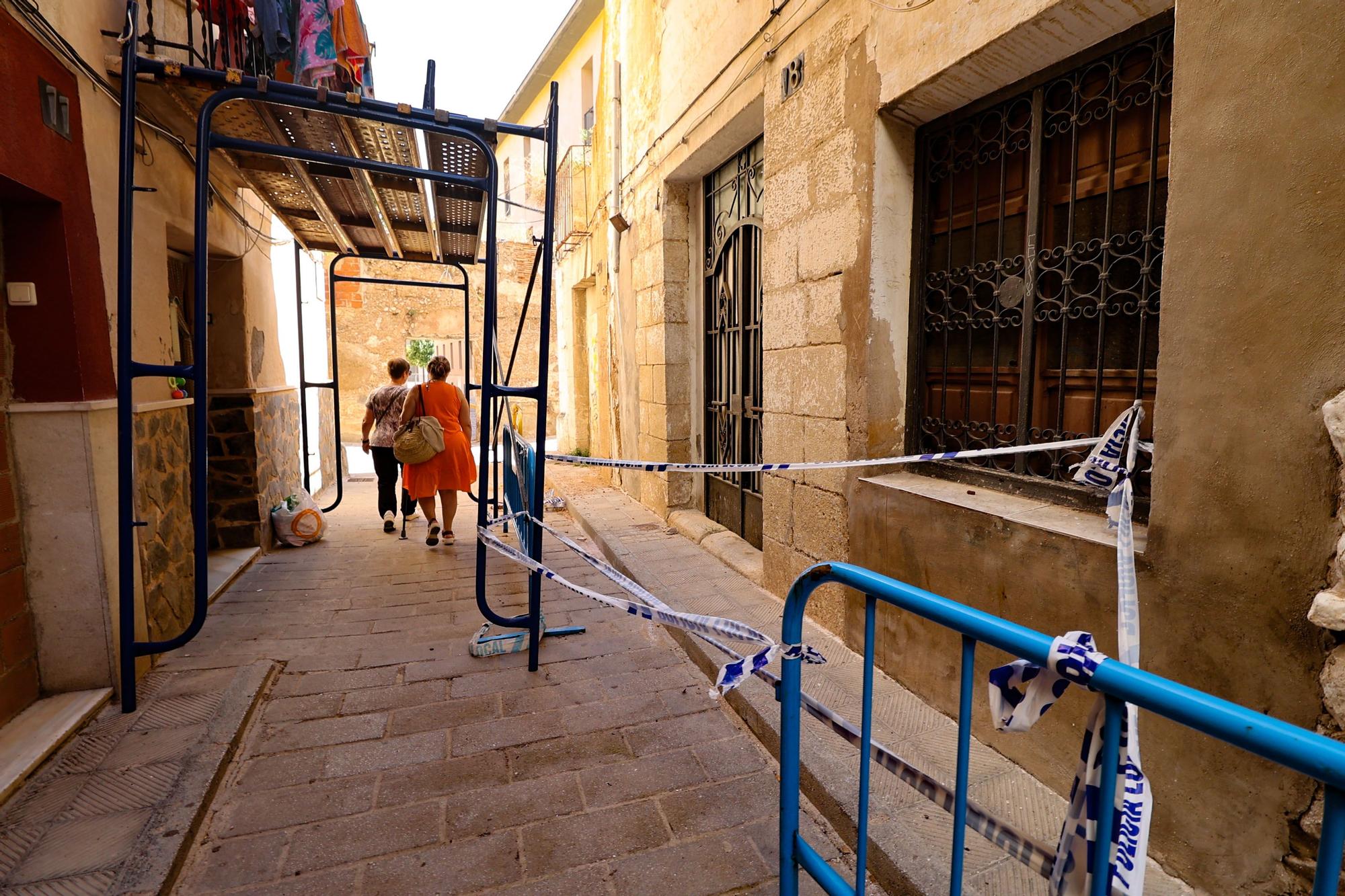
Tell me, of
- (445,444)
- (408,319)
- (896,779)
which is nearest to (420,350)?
(408,319)

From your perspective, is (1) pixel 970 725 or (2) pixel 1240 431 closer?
(1) pixel 970 725

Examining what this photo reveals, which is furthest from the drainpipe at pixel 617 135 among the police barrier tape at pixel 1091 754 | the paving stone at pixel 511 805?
the paving stone at pixel 511 805

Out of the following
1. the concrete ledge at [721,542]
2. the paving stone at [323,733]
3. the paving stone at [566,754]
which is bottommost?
the paving stone at [566,754]

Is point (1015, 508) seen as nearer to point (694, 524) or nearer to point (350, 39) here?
point (694, 524)

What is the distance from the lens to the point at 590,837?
2.24 meters

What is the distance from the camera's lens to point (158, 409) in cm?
371

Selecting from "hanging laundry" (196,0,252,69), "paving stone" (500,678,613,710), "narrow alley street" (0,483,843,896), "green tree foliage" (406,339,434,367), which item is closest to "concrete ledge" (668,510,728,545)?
"narrow alley street" (0,483,843,896)

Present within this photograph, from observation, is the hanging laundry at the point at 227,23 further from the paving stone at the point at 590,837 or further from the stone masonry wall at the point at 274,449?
the paving stone at the point at 590,837

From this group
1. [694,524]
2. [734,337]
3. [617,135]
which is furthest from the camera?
[617,135]

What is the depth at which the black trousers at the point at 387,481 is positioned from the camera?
6297 millimetres

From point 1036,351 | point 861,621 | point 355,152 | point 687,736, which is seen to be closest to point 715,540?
point 861,621

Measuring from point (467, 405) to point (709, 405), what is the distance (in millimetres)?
2095

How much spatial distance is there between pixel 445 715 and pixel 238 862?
37.8 inches

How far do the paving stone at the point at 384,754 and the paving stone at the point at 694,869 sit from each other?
3.26 ft
